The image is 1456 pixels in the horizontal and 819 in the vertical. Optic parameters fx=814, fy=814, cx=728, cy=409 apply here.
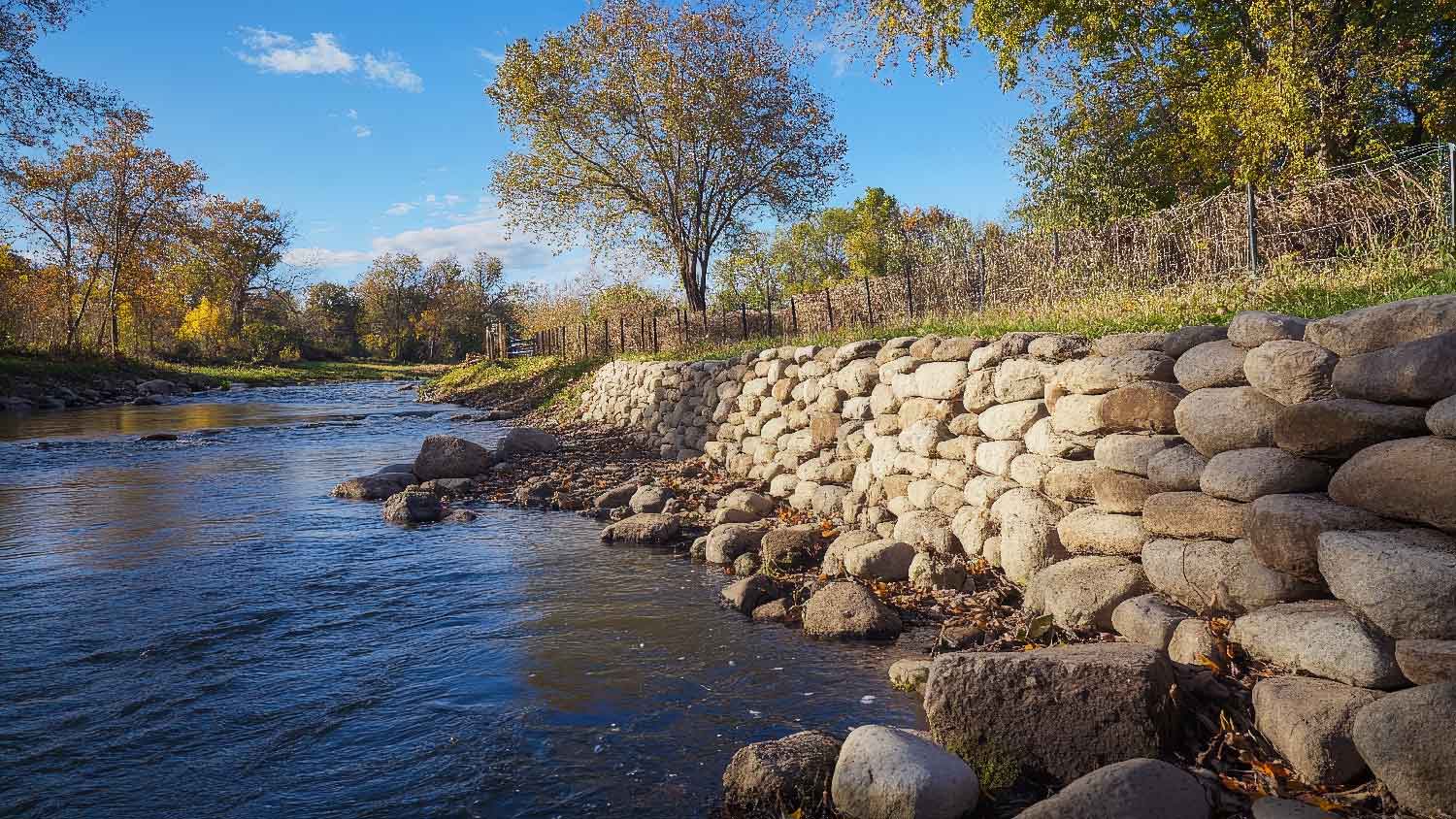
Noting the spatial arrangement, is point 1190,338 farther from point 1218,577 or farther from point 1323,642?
point 1323,642

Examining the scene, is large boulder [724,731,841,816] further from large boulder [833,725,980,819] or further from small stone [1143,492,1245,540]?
small stone [1143,492,1245,540]

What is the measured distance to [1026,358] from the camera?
5.64 meters

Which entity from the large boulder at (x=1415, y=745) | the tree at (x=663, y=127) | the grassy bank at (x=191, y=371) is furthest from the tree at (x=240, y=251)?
the large boulder at (x=1415, y=745)

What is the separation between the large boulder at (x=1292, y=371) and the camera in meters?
3.69

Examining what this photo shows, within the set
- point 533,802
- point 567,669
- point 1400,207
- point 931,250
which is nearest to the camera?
point 533,802

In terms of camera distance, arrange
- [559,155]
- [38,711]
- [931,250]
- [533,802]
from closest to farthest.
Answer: [533,802]
[38,711]
[931,250]
[559,155]

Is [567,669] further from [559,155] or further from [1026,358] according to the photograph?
[559,155]

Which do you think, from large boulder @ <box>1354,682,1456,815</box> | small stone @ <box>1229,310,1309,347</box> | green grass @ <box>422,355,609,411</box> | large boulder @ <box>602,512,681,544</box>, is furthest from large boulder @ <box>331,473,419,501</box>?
large boulder @ <box>1354,682,1456,815</box>

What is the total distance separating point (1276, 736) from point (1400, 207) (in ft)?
22.4

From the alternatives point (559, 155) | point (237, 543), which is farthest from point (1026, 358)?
point (559, 155)

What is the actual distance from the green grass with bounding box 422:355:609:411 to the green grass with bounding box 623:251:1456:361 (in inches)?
484

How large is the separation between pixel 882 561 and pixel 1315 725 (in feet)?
10.1

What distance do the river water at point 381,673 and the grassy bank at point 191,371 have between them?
23285 millimetres

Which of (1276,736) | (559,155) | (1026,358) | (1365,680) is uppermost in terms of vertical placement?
(559,155)
